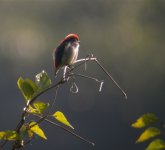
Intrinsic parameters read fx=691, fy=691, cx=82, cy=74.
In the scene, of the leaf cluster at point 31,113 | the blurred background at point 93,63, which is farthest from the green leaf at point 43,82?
the blurred background at point 93,63

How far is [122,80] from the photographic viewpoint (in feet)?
59.4

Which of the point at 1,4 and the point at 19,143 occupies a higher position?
the point at 19,143

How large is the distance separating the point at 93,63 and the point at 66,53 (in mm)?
16318

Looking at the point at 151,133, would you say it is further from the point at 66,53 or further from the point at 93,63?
the point at 93,63

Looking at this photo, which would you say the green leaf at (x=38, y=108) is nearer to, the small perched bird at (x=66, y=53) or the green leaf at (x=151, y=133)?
the green leaf at (x=151, y=133)

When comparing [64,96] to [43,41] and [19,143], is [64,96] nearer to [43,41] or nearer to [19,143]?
[43,41]

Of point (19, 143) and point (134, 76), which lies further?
point (134, 76)

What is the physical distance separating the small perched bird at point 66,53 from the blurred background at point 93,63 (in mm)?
10328

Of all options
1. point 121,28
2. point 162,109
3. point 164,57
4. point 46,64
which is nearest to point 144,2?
point 121,28

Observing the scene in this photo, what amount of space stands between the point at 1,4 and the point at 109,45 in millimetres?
3985

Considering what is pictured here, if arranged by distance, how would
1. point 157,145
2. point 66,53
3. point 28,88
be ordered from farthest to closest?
point 66,53 < point 28,88 < point 157,145

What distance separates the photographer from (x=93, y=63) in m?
18.5

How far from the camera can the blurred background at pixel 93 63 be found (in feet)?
52.6

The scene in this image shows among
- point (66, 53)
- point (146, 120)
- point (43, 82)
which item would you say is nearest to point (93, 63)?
point (66, 53)
